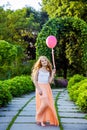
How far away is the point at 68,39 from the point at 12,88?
8.33 m

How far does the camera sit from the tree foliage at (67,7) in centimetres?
2288

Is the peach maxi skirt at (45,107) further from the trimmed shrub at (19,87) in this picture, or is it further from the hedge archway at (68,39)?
the hedge archway at (68,39)

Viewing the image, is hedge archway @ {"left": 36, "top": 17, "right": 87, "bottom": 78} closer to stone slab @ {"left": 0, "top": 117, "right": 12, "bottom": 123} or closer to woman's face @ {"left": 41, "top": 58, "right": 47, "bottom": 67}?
stone slab @ {"left": 0, "top": 117, "right": 12, "bottom": 123}

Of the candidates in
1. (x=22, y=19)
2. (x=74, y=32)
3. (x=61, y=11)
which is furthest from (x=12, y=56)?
(x=22, y=19)

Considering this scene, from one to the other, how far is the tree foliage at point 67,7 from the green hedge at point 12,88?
7.59 meters

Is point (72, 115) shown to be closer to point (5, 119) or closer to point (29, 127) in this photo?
point (5, 119)

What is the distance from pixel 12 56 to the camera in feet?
67.5

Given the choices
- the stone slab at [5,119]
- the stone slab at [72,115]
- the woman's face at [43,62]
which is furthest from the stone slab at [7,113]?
the woman's face at [43,62]

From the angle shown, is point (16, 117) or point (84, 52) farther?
point (84, 52)

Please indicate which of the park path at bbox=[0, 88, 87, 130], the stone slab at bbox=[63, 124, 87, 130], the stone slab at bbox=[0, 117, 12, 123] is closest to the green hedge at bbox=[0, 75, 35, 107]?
the park path at bbox=[0, 88, 87, 130]

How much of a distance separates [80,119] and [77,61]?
43.3ft

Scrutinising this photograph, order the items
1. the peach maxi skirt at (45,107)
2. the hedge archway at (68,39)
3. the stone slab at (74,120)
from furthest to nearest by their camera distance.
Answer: the hedge archway at (68,39), the stone slab at (74,120), the peach maxi skirt at (45,107)

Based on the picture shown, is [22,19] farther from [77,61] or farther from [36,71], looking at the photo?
[36,71]

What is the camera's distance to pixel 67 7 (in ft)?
78.1
